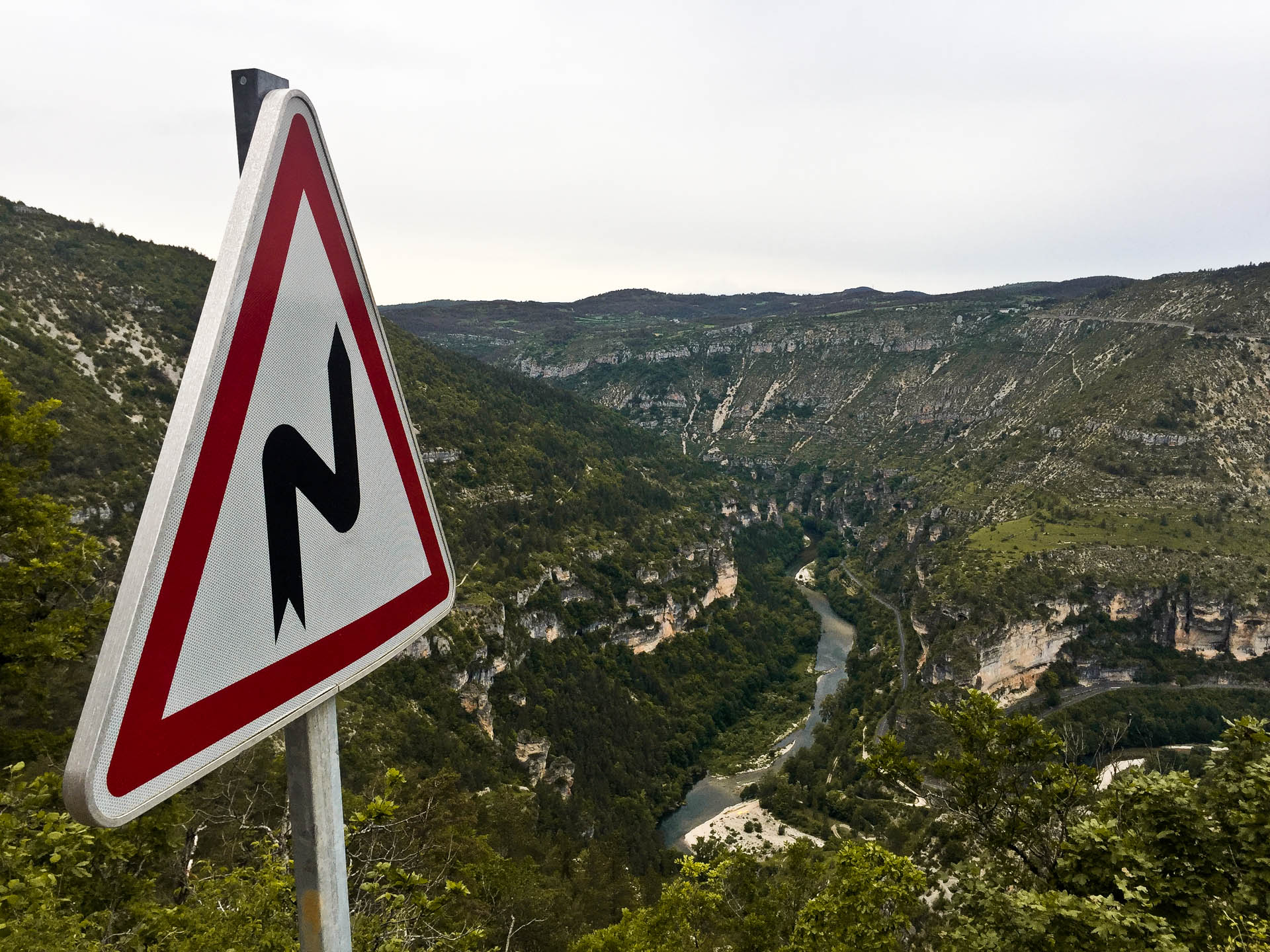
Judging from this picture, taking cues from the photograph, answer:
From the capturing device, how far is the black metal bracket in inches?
62.7

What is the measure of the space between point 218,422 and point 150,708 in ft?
1.76

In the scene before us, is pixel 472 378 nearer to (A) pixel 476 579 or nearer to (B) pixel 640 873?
(A) pixel 476 579

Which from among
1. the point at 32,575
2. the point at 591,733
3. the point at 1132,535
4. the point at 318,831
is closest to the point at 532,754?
the point at 591,733

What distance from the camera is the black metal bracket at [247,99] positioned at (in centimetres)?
159

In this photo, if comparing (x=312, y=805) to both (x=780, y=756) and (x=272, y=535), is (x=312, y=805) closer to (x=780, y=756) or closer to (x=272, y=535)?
(x=272, y=535)

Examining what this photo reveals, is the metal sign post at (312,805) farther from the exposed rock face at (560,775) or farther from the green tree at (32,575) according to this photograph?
the exposed rock face at (560,775)

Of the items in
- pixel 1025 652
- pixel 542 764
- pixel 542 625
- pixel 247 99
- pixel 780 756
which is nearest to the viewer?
pixel 247 99

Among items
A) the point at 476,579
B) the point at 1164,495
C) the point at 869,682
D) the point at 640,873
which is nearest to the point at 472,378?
the point at 476,579

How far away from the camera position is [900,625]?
92688mm

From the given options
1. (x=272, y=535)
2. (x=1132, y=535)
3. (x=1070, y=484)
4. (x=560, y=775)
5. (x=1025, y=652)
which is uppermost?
(x=272, y=535)

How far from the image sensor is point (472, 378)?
4097 inches

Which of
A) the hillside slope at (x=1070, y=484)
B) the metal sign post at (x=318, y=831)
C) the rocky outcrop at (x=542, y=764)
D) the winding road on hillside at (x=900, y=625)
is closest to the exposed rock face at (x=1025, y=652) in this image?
the hillside slope at (x=1070, y=484)

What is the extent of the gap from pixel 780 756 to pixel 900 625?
1137 inches

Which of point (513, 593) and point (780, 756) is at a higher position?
point (513, 593)
